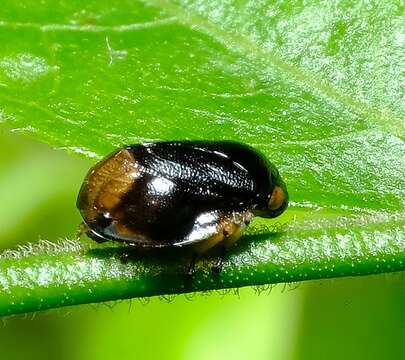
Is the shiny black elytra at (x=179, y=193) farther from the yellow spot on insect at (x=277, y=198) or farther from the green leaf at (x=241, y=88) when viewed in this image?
the green leaf at (x=241, y=88)

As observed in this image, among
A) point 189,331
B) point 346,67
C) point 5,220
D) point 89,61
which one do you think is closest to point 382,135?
point 346,67

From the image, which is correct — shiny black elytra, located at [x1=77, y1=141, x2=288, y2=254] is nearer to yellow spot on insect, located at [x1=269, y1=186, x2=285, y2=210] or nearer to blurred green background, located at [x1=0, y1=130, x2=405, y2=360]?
yellow spot on insect, located at [x1=269, y1=186, x2=285, y2=210]

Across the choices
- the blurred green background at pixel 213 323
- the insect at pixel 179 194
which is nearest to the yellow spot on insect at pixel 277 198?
the insect at pixel 179 194

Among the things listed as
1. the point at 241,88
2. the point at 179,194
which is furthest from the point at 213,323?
the point at 179,194

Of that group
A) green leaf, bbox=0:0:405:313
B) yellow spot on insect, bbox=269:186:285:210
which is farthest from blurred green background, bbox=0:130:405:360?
yellow spot on insect, bbox=269:186:285:210

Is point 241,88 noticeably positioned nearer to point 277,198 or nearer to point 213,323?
point 277,198

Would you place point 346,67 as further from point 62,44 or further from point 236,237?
point 62,44
